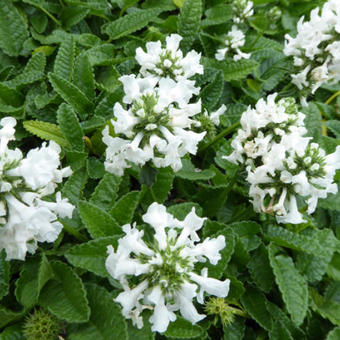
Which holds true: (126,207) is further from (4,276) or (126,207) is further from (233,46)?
(233,46)

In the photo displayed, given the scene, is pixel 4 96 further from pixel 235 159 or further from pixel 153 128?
pixel 235 159

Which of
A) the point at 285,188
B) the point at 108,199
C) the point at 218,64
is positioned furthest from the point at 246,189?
the point at 218,64

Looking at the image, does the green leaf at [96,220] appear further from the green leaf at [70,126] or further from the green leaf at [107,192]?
the green leaf at [70,126]

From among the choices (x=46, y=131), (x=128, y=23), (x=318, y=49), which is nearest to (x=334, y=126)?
(x=318, y=49)

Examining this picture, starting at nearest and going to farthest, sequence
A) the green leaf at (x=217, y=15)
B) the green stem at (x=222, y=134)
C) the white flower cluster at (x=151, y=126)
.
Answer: the white flower cluster at (x=151, y=126), the green stem at (x=222, y=134), the green leaf at (x=217, y=15)

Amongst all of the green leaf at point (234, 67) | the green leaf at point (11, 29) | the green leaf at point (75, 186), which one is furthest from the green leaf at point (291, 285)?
the green leaf at point (11, 29)
